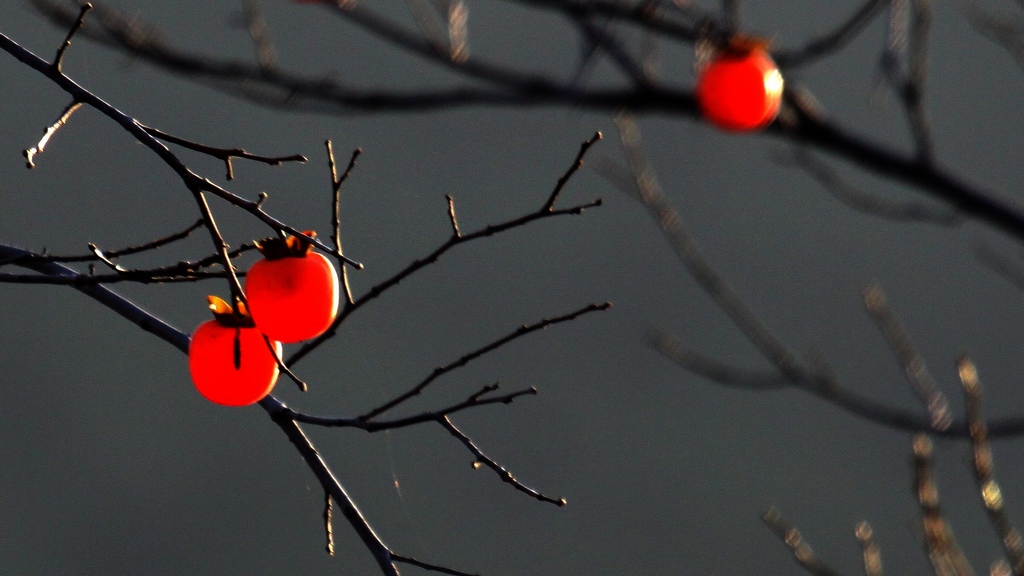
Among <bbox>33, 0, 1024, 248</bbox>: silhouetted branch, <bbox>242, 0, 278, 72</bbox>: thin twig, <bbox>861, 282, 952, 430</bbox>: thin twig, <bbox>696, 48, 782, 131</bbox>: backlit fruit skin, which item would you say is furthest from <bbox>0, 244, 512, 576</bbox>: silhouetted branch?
<bbox>696, 48, 782, 131</bbox>: backlit fruit skin

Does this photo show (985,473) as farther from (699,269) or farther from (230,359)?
(230,359)

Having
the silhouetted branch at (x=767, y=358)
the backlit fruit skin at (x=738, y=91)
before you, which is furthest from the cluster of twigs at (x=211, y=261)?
the backlit fruit skin at (x=738, y=91)

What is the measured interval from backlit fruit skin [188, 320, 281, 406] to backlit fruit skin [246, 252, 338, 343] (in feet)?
0.23

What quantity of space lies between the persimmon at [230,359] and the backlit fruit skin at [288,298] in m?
0.07

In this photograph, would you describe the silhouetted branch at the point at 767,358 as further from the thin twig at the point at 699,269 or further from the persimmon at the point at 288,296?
the persimmon at the point at 288,296

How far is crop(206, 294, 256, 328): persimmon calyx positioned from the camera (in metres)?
1.49

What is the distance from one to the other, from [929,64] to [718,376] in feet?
14.3

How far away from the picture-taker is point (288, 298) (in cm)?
137

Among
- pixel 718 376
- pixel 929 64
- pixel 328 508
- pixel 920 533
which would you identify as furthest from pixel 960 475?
pixel 328 508

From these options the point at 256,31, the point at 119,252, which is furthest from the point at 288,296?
the point at 256,31

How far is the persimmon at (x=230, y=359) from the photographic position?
1456 mm

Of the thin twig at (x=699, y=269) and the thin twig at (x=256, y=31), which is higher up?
the thin twig at (x=256, y=31)

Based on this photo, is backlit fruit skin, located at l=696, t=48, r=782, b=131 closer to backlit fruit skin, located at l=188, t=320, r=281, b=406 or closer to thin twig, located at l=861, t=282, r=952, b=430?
thin twig, located at l=861, t=282, r=952, b=430

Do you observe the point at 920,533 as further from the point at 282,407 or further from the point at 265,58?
the point at 265,58
